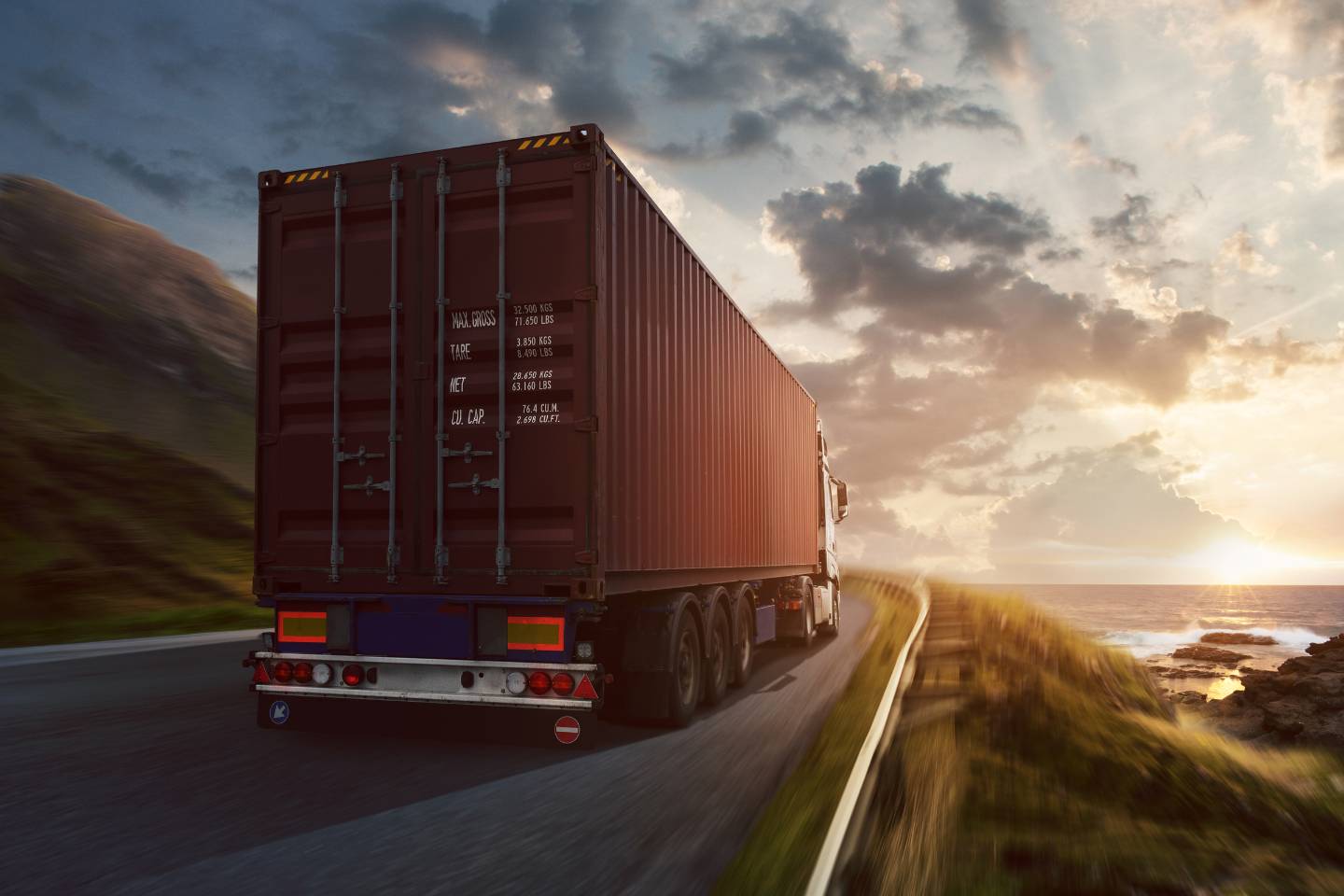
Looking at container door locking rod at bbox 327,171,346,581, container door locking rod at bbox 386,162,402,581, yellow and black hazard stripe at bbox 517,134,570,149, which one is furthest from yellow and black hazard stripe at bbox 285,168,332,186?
yellow and black hazard stripe at bbox 517,134,570,149

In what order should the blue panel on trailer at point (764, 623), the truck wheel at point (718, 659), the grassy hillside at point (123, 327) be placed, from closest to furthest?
1. the truck wheel at point (718, 659)
2. the blue panel on trailer at point (764, 623)
3. the grassy hillside at point (123, 327)

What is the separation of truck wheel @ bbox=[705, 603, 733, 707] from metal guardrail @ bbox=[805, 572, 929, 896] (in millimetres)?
1578

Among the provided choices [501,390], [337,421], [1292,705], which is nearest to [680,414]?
[501,390]

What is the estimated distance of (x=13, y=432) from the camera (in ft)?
98.4

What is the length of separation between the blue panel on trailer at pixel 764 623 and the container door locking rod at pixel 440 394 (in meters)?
5.67

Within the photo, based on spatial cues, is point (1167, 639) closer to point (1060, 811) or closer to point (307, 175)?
point (1060, 811)

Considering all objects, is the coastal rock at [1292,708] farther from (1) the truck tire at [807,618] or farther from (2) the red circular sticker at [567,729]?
(2) the red circular sticker at [567,729]

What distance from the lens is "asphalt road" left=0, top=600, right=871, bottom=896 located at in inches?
188

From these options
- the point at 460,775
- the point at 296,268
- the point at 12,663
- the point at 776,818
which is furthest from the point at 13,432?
the point at 776,818

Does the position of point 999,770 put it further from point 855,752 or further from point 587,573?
point 587,573

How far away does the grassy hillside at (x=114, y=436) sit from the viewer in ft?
82.8

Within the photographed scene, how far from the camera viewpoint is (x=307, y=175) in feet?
27.6

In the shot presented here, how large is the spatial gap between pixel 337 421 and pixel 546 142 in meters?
2.71

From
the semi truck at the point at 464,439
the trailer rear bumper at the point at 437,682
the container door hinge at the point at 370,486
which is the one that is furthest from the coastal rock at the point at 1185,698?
the container door hinge at the point at 370,486
